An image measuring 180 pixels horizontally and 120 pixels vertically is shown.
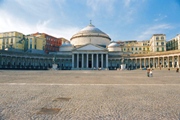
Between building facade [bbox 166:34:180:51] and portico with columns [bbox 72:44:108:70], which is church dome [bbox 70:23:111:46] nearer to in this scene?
portico with columns [bbox 72:44:108:70]

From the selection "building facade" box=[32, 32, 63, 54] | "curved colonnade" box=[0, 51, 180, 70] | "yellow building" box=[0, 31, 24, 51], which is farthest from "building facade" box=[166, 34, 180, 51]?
"yellow building" box=[0, 31, 24, 51]

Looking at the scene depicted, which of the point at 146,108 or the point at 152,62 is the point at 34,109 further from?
the point at 152,62

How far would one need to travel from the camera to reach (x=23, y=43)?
96750 mm

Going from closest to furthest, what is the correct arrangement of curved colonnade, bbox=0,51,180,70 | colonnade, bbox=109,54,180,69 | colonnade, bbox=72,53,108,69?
curved colonnade, bbox=0,51,180,70, colonnade, bbox=109,54,180,69, colonnade, bbox=72,53,108,69

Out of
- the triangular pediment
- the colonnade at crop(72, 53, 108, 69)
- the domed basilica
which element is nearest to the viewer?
the colonnade at crop(72, 53, 108, 69)

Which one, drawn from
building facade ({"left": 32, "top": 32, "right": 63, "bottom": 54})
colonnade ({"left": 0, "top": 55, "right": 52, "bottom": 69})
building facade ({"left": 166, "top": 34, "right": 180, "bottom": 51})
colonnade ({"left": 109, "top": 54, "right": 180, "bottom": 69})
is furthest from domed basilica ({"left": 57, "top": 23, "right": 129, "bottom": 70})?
building facade ({"left": 166, "top": 34, "right": 180, "bottom": 51})

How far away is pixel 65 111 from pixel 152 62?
89985 millimetres

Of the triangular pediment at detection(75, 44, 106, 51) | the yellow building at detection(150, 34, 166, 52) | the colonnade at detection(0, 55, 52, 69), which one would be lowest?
the colonnade at detection(0, 55, 52, 69)

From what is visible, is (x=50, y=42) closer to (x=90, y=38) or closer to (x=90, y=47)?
(x=90, y=38)

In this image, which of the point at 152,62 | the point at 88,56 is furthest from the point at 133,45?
the point at 88,56

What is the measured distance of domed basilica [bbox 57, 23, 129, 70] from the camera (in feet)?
297

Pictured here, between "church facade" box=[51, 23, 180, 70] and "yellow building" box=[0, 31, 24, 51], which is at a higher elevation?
"yellow building" box=[0, 31, 24, 51]

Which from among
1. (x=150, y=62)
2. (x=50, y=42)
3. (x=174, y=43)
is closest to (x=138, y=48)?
(x=174, y=43)

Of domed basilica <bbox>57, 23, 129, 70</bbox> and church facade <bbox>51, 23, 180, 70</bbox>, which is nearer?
church facade <bbox>51, 23, 180, 70</bbox>
